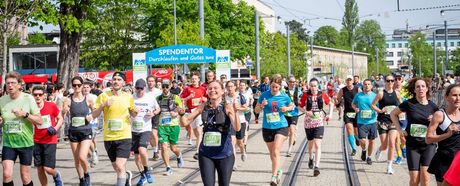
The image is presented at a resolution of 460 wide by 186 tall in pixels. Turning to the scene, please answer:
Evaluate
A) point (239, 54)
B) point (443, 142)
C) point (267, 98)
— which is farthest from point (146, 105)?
point (239, 54)

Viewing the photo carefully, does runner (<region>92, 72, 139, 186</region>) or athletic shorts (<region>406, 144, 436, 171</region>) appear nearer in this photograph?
athletic shorts (<region>406, 144, 436, 171</region>)

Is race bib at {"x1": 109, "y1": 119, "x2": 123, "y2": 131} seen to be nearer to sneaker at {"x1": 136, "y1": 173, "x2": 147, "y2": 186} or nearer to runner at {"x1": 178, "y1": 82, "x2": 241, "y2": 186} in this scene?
sneaker at {"x1": 136, "y1": 173, "x2": 147, "y2": 186}

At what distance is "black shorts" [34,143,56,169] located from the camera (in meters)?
9.07

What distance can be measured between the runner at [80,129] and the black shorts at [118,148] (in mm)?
788

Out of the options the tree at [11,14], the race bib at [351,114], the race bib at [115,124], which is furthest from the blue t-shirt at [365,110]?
the tree at [11,14]

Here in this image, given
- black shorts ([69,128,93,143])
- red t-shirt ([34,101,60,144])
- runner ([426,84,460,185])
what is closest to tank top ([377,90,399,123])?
black shorts ([69,128,93,143])

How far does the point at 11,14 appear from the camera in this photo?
1812 cm

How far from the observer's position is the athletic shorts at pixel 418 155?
783 centimetres

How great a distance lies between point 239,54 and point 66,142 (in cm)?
3967

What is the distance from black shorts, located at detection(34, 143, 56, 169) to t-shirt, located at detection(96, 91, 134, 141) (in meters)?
0.73

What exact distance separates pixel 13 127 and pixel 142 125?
2.66m

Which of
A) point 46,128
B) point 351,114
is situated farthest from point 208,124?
point 351,114

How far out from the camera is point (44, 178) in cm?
916

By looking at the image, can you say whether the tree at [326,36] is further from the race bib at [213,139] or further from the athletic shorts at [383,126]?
the race bib at [213,139]
